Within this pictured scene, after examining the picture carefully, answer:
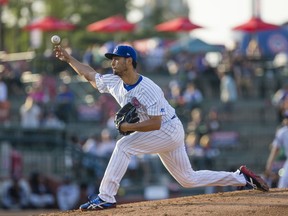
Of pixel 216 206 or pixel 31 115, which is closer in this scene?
pixel 216 206

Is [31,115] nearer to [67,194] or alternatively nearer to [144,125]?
[67,194]

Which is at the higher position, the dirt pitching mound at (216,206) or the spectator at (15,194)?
the dirt pitching mound at (216,206)

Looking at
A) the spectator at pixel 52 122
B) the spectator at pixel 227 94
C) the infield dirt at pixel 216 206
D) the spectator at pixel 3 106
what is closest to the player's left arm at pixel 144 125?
the infield dirt at pixel 216 206

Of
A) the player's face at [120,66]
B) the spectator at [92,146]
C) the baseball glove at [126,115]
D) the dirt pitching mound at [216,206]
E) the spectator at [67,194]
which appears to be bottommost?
the spectator at [67,194]

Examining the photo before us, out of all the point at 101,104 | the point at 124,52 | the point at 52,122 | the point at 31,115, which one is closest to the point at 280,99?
the point at 101,104

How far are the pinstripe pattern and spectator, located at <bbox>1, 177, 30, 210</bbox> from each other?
394 inches

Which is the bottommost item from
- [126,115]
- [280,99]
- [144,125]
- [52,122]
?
[52,122]

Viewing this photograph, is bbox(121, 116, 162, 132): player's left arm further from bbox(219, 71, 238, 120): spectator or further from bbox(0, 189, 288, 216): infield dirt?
bbox(219, 71, 238, 120): spectator

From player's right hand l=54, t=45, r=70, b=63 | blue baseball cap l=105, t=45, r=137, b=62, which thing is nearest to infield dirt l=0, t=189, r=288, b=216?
blue baseball cap l=105, t=45, r=137, b=62

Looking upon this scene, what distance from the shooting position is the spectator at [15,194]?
835 inches

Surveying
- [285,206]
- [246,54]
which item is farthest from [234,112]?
[285,206]

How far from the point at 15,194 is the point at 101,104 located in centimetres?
426

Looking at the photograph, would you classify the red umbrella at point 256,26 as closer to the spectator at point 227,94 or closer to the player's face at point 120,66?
the spectator at point 227,94

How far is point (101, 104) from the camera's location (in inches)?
979
